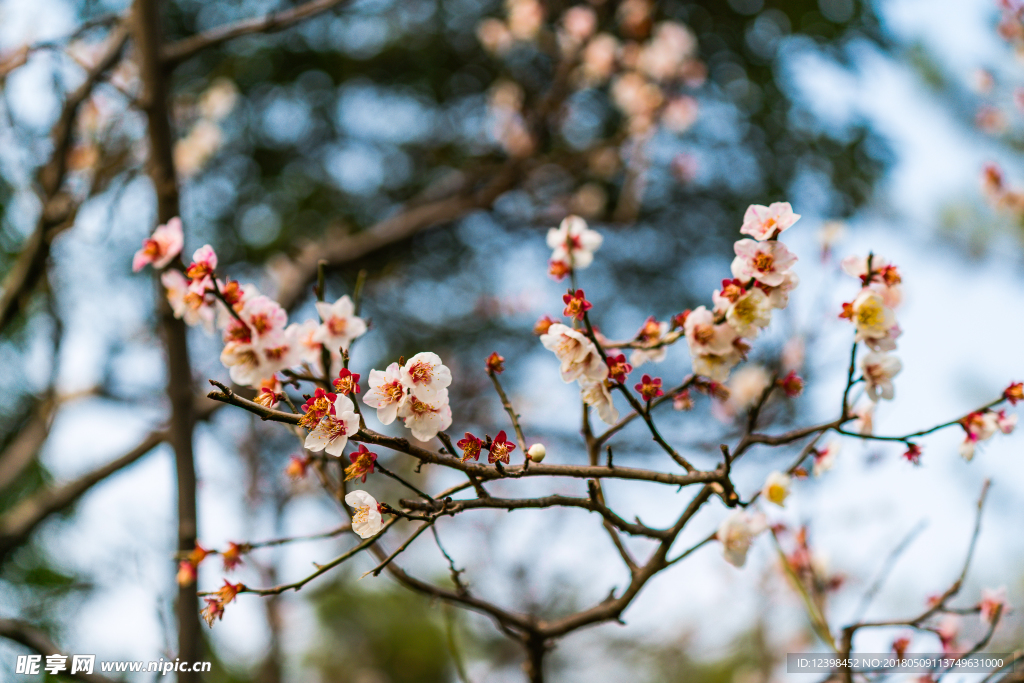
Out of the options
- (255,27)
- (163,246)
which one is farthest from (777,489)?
(255,27)

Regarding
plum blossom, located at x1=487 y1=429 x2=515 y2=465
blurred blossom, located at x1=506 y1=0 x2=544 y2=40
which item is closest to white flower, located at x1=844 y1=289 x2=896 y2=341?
plum blossom, located at x1=487 y1=429 x2=515 y2=465

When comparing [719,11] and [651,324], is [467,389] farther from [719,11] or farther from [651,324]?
[651,324]

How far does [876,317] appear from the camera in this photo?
3.73ft

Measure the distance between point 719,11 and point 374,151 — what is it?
2.34 metres

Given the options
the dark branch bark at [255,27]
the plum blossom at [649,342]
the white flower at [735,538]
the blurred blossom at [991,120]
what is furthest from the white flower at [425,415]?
the blurred blossom at [991,120]

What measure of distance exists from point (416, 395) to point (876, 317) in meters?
0.79

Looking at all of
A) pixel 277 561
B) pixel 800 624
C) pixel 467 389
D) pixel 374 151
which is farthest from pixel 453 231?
pixel 800 624

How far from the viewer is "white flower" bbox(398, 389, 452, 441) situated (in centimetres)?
98

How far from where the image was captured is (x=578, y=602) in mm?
5668

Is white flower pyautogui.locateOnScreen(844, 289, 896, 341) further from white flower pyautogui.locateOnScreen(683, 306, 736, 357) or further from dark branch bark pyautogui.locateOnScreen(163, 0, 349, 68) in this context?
dark branch bark pyautogui.locateOnScreen(163, 0, 349, 68)

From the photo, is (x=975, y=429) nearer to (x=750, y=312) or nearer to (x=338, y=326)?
(x=750, y=312)

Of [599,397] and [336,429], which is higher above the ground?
[599,397]

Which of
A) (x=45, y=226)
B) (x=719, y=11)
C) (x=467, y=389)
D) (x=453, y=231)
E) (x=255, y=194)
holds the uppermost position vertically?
(x=719, y=11)

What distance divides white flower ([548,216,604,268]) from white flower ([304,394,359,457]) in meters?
0.63
